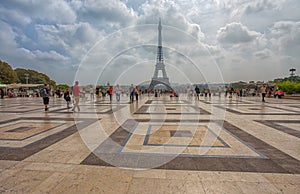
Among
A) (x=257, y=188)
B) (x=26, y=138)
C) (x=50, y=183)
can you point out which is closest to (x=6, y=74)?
(x=26, y=138)

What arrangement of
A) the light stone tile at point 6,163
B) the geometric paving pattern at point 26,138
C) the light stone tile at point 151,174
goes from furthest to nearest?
1. the geometric paving pattern at point 26,138
2. the light stone tile at point 6,163
3. the light stone tile at point 151,174

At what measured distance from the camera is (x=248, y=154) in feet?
13.0

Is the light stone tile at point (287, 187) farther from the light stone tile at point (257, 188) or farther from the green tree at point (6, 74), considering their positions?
the green tree at point (6, 74)

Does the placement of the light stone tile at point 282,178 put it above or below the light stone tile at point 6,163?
below

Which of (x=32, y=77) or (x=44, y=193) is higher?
(x=32, y=77)

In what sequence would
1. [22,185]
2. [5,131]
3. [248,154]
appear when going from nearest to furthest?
1. [22,185]
2. [248,154]
3. [5,131]

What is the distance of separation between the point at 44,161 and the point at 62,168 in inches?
23.5

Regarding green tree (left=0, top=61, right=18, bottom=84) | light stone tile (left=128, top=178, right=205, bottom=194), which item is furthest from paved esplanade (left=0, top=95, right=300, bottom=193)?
green tree (left=0, top=61, right=18, bottom=84)

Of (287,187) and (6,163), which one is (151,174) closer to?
(287,187)

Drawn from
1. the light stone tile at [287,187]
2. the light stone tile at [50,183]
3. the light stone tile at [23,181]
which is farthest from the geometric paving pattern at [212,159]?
the light stone tile at [23,181]

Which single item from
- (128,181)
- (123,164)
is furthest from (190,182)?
(123,164)

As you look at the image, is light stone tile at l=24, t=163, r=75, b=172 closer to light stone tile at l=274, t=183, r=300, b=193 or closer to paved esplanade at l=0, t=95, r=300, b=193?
paved esplanade at l=0, t=95, r=300, b=193

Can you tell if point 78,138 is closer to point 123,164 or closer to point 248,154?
point 123,164

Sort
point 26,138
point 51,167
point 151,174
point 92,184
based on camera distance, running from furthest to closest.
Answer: point 26,138
point 51,167
point 151,174
point 92,184
